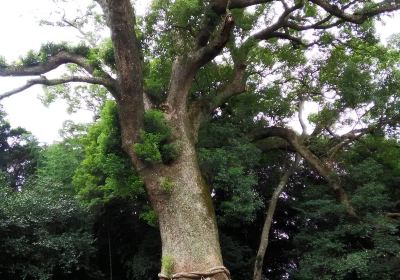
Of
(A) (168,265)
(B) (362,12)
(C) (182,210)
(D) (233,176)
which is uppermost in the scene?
(B) (362,12)

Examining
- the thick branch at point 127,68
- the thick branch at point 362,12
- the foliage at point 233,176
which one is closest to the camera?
the thick branch at point 127,68

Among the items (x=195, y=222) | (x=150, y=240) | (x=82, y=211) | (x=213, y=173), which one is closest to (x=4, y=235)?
(x=82, y=211)

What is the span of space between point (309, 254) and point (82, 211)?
478 centimetres

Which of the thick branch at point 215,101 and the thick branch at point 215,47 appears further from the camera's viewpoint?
the thick branch at point 215,101

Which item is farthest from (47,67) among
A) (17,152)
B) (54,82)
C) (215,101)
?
(17,152)

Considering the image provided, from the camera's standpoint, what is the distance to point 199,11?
7262 mm

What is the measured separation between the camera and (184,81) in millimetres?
6855

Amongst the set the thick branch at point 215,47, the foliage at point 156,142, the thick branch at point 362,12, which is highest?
the thick branch at point 362,12

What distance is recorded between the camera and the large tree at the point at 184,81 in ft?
18.7

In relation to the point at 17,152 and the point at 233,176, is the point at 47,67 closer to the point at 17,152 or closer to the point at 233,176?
the point at 233,176

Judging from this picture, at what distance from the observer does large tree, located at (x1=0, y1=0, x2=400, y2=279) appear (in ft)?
18.7

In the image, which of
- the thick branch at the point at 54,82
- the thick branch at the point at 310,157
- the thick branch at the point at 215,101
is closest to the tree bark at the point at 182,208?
the thick branch at the point at 54,82

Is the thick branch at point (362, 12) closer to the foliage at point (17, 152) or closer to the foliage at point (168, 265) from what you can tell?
the foliage at point (168, 265)

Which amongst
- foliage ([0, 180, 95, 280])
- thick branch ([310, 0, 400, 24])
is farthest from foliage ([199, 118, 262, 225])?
foliage ([0, 180, 95, 280])
